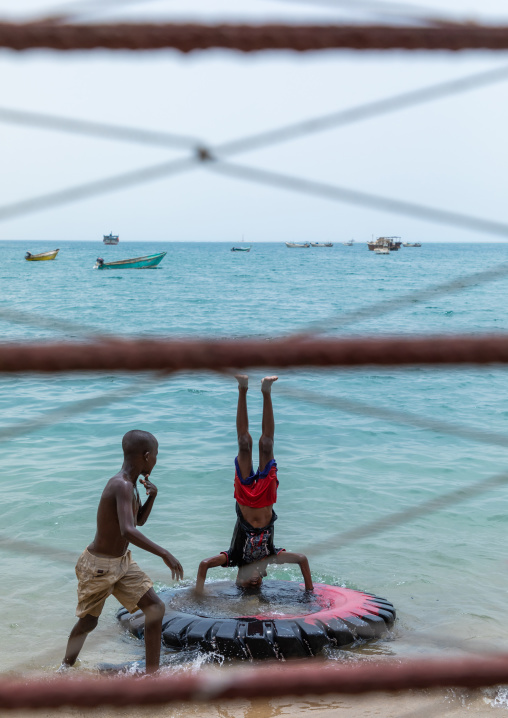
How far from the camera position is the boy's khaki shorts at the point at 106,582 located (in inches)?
176

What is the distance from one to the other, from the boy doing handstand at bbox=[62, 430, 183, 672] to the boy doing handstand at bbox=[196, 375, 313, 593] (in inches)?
35.0

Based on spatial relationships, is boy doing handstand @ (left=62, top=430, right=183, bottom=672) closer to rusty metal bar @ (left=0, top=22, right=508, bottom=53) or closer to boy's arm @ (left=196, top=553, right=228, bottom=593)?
boy's arm @ (left=196, top=553, right=228, bottom=593)

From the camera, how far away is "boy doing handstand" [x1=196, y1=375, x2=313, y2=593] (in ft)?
17.1

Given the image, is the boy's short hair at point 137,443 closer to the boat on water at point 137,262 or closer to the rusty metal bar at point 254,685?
the rusty metal bar at point 254,685

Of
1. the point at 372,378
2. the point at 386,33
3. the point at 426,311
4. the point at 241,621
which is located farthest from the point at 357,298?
the point at 386,33

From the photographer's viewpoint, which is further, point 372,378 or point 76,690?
point 372,378

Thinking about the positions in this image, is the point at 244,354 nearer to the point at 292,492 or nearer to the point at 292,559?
the point at 292,559

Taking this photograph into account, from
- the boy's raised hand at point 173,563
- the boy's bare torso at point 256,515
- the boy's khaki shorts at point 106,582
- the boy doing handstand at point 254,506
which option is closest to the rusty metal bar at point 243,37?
the boy's raised hand at point 173,563

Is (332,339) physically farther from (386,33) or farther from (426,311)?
(426,311)

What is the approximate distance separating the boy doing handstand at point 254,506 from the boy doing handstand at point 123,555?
2.92 ft

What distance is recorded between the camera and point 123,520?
420 centimetres

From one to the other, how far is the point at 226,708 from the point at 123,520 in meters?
1.36

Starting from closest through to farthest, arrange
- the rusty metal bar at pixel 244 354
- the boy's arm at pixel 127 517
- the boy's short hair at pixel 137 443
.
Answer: the rusty metal bar at pixel 244 354
the boy's arm at pixel 127 517
the boy's short hair at pixel 137 443

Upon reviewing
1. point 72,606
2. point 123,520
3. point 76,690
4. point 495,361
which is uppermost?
point 495,361
